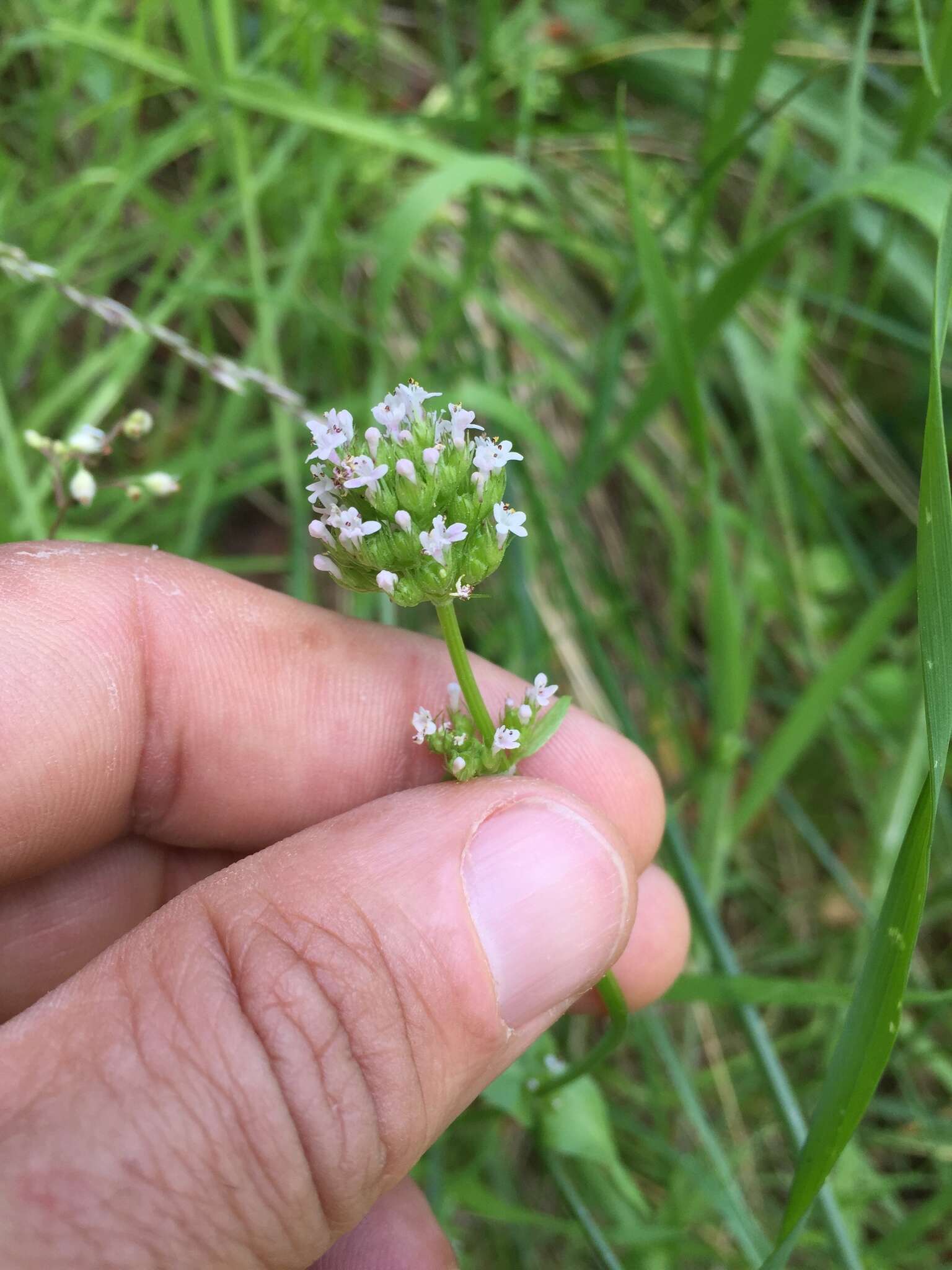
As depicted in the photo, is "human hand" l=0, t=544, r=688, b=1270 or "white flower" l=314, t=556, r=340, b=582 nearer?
"human hand" l=0, t=544, r=688, b=1270

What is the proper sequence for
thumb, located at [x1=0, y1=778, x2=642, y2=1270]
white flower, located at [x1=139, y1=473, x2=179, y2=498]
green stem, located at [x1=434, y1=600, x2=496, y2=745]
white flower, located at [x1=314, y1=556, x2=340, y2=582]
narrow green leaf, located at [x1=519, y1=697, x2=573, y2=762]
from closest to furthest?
thumb, located at [x1=0, y1=778, x2=642, y2=1270] → green stem, located at [x1=434, y1=600, x2=496, y2=745] → white flower, located at [x1=314, y1=556, x2=340, y2=582] → narrow green leaf, located at [x1=519, y1=697, x2=573, y2=762] → white flower, located at [x1=139, y1=473, x2=179, y2=498]

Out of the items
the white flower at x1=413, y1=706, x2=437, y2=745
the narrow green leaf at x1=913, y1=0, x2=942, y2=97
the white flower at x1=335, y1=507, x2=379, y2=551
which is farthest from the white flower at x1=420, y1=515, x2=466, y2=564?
the narrow green leaf at x1=913, y1=0, x2=942, y2=97

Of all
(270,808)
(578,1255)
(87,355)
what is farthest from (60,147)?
(578,1255)

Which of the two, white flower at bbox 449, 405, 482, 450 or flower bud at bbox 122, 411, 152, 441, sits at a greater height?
white flower at bbox 449, 405, 482, 450

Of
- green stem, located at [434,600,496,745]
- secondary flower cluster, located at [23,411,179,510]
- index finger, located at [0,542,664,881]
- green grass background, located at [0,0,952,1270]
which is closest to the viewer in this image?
green stem, located at [434,600,496,745]

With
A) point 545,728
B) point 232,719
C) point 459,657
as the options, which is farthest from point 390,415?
point 232,719

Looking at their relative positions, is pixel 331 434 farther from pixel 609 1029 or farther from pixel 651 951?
pixel 651 951

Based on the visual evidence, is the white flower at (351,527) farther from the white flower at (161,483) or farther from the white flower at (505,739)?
the white flower at (161,483)

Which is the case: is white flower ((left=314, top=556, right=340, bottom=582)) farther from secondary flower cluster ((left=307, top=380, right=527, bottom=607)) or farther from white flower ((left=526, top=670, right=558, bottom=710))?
white flower ((left=526, top=670, right=558, bottom=710))
